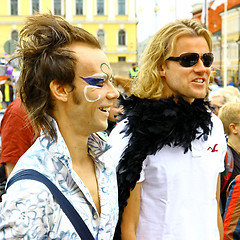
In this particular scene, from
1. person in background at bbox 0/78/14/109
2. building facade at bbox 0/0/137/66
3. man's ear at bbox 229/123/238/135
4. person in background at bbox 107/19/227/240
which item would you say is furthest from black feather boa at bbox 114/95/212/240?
building facade at bbox 0/0/137/66

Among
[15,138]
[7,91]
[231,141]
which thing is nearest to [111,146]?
[15,138]

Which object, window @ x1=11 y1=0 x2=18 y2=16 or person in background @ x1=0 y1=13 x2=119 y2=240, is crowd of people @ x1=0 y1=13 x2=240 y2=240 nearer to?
person in background @ x1=0 y1=13 x2=119 y2=240

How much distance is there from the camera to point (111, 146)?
2.00m

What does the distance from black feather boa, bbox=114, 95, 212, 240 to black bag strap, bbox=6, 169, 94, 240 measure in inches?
27.8

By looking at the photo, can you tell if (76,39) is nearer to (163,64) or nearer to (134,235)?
(163,64)

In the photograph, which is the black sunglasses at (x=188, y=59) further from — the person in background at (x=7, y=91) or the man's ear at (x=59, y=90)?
the person in background at (x=7, y=91)

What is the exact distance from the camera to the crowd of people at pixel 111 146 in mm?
1587

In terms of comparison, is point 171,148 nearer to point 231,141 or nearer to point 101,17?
point 231,141

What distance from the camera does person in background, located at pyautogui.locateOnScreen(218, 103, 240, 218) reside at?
350 cm

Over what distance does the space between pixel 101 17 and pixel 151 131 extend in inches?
2050

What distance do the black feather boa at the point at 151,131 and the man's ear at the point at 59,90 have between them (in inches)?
26.6

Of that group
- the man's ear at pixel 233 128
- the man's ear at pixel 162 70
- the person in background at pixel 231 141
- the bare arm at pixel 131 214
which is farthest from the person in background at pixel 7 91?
the bare arm at pixel 131 214

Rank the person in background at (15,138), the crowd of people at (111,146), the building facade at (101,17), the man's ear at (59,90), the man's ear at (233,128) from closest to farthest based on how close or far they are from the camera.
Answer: the crowd of people at (111,146), the man's ear at (59,90), the person in background at (15,138), the man's ear at (233,128), the building facade at (101,17)

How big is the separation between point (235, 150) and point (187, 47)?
5.38 feet
